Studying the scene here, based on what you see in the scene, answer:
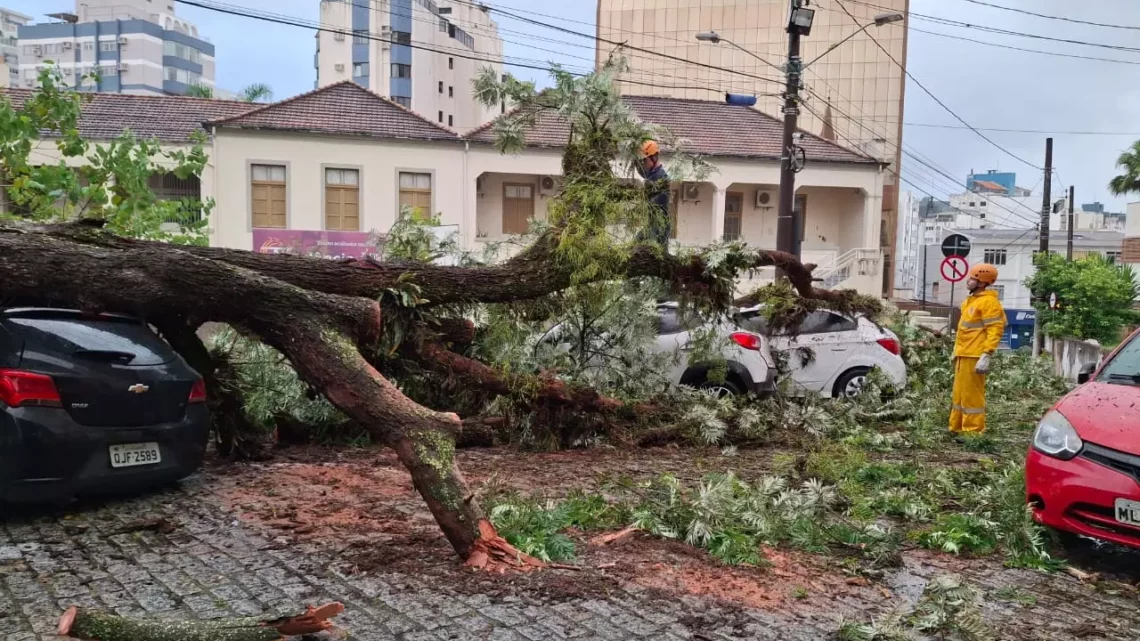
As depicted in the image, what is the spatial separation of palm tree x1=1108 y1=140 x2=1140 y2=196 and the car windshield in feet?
106

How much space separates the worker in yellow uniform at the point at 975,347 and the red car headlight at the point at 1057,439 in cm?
379

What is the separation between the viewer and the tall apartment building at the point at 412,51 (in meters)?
56.3

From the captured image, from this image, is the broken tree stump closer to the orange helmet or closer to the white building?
the orange helmet

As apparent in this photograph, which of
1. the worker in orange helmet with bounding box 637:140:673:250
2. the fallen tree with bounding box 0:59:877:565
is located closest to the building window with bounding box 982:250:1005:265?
the fallen tree with bounding box 0:59:877:565

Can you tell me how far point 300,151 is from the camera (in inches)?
1027

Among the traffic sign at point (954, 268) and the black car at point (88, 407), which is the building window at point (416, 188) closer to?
the traffic sign at point (954, 268)

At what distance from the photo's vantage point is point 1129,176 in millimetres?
33188

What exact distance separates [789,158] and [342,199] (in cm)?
1562

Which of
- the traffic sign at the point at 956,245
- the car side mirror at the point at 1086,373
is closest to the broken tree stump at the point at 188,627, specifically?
the car side mirror at the point at 1086,373

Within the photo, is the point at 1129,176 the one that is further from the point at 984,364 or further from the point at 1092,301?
the point at 984,364

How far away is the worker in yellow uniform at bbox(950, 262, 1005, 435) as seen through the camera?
905cm

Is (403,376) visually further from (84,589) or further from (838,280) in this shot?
(838,280)

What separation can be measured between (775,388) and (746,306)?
3.34 feet

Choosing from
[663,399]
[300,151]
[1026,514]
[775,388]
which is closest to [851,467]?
[1026,514]
